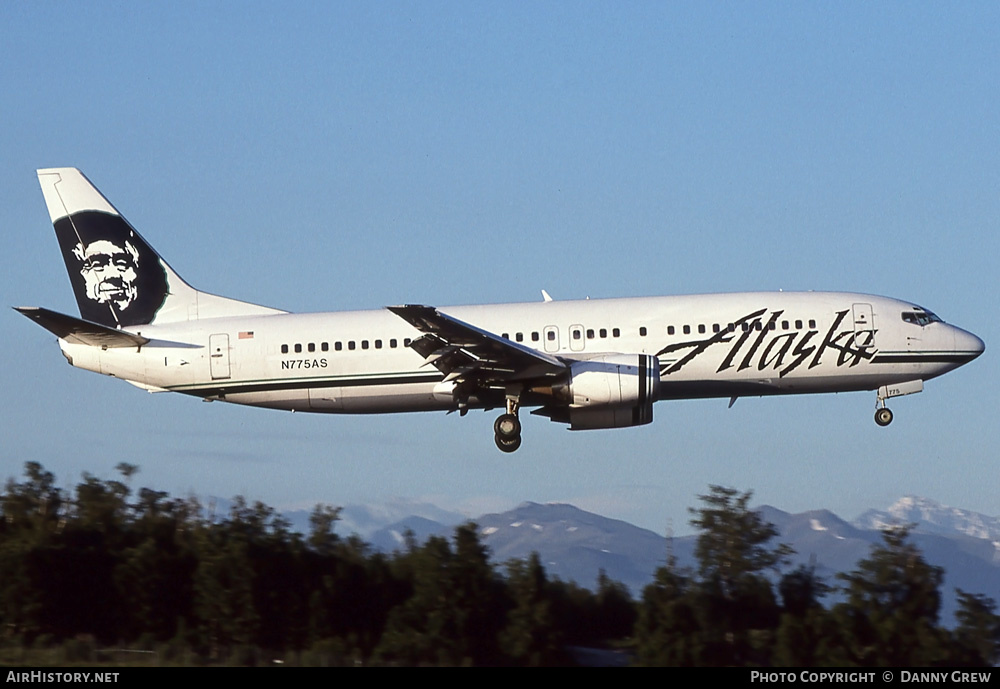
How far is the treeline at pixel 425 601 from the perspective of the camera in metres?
41.0

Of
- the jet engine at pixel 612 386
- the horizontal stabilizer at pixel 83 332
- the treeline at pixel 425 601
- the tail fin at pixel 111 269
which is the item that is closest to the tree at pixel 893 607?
the treeline at pixel 425 601

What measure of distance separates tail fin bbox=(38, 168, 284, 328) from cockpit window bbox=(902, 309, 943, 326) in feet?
61.0

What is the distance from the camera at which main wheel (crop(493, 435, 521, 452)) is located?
116 feet

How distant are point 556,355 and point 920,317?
10760 mm

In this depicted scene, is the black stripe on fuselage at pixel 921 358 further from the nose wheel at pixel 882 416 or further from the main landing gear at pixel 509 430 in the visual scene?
the main landing gear at pixel 509 430

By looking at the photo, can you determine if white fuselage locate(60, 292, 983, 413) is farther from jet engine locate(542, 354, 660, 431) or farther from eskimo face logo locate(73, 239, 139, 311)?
eskimo face logo locate(73, 239, 139, 311)

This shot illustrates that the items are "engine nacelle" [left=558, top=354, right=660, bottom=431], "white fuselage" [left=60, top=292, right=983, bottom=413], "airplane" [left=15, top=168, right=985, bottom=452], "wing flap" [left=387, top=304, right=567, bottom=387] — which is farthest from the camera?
"white fuselage" [left=60, top=292, right=983, bottom=413]

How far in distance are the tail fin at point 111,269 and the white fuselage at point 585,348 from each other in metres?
1.37

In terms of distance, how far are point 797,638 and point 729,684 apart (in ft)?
61.4

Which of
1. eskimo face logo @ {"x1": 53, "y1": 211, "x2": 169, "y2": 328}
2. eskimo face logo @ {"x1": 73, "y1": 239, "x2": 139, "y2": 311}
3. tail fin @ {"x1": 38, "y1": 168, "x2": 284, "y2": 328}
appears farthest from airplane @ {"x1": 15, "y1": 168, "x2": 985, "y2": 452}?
eskimo face logo @ {"x1": 73, "y1": 239, "x2": 139, "y2": 311}

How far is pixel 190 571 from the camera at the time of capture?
46.9 metres

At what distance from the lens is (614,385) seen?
111 ft

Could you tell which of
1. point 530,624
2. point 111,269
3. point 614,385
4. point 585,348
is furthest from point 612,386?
point 111,269

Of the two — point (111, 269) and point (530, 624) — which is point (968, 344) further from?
point (111, 269)
